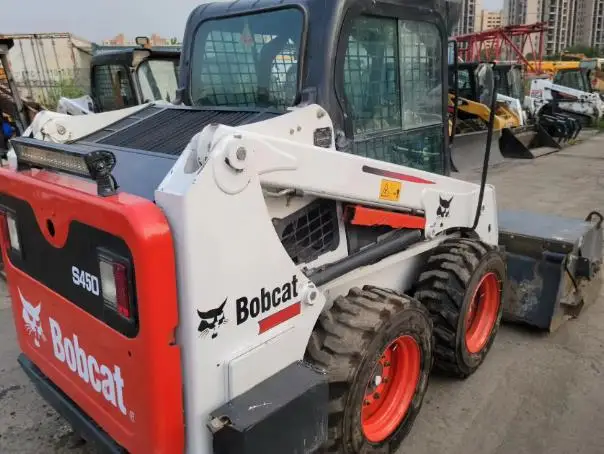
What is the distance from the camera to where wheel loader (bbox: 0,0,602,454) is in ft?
5.98

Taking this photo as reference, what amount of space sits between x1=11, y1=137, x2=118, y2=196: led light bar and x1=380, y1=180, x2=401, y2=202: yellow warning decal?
1199mm

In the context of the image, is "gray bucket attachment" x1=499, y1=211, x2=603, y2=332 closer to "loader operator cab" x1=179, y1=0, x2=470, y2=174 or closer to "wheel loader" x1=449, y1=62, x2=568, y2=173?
"loader operator cab" x1=179, y1=0, x2=470, y2=174

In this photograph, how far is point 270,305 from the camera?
208cm

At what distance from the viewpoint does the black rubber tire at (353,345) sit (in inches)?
88.9

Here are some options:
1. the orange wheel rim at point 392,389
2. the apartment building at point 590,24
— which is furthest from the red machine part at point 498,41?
the apartment building at point 590,24

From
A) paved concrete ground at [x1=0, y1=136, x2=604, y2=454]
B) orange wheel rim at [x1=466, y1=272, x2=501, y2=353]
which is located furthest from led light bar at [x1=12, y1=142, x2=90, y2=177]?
orange wheel rim at [x1=466, y1=272, x2=501, y2=353]

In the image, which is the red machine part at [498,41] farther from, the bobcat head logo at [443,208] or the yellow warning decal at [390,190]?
the yellow warning decal at [390,190]

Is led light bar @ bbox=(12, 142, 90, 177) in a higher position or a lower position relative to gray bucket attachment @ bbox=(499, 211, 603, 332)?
higher

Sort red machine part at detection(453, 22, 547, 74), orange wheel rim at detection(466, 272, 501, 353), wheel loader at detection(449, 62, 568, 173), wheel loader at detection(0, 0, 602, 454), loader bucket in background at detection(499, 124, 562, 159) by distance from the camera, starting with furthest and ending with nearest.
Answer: red machine part at detection(453, 22, 547, 74), loader bucket in background at detection(499, 124, 562, 159), wheel loader at detection(449, 62, 568, 173), orange wheel rim at detection(466, 272, 501, 353), wheel loader at detection(0, 0, 602, 454)

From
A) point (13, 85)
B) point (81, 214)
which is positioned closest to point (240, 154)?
point (81, 214)

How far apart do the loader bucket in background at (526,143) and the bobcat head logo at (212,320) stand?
12787mm

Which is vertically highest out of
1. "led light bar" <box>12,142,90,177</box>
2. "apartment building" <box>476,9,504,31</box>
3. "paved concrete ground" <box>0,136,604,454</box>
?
"apartment building" <box>476,9,504,31</box>

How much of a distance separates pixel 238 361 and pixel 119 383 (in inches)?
17.3

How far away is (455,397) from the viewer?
3.25 m
